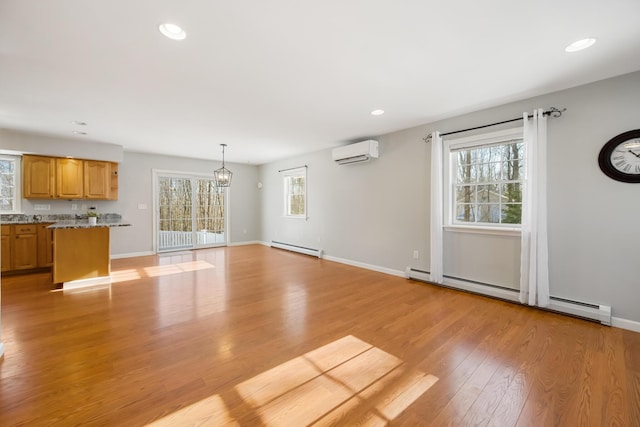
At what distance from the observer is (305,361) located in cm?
216

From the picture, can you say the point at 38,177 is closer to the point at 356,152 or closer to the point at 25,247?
the point at 25,247

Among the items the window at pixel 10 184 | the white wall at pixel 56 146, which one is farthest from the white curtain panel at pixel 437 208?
the window at pixel 10 184

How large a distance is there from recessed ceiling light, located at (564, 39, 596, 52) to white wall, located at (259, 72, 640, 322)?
37.9 inches

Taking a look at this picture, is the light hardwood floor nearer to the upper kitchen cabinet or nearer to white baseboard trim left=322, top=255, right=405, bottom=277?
white baseboard trim left=322, top=255, right=405, bottom=277

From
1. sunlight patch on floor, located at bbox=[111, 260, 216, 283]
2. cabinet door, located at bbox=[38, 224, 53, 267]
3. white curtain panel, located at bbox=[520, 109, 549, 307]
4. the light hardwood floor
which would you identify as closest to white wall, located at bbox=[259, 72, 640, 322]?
white curtain panel, located at bbox=[520, 109, 549, 307]

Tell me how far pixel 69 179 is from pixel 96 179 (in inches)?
16.3

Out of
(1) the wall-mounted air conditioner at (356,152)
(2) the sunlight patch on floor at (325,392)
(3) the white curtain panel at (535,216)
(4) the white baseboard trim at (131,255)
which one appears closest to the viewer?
(2) the sunlight patch on floor at (325,392)

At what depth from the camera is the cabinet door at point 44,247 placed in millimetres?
4953

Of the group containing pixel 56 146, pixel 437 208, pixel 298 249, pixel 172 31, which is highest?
pixel 172 31

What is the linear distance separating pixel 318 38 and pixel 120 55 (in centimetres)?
177

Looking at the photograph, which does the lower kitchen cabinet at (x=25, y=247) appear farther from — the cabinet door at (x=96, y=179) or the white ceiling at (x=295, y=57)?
the white ceiling at (x=295, y=57)

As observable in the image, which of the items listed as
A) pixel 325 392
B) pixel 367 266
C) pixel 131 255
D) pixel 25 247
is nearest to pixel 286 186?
pixel 367 266

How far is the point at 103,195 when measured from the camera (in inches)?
224

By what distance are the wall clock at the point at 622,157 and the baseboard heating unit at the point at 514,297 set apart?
4.53 feet
